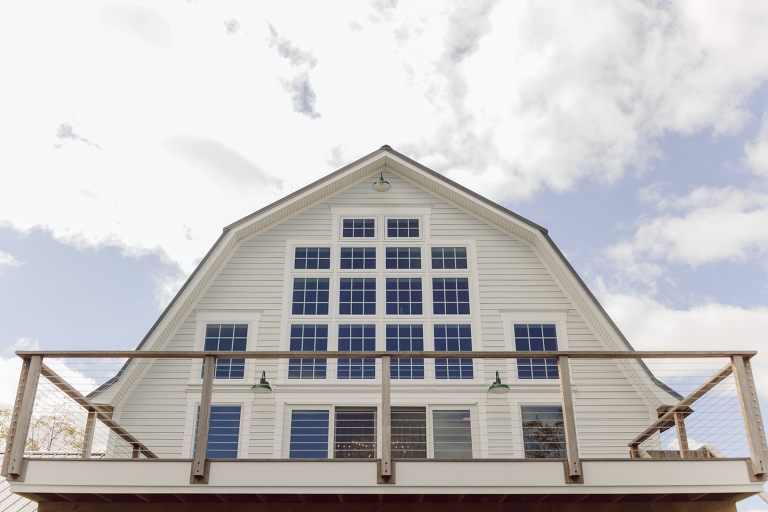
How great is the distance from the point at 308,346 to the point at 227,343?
1.45m

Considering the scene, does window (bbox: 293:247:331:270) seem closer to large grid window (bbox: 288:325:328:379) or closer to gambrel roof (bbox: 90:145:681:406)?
gambrel roof (bbox: 90:145:681:406)

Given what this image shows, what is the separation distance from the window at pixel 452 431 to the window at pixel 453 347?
0.66 metres

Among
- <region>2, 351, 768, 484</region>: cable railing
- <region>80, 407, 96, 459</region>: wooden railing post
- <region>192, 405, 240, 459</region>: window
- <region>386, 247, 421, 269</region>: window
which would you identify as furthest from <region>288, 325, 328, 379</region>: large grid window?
<region>80, 407, 96, 459</region>: wooden railing post

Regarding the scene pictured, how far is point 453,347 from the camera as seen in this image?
11.0 metres

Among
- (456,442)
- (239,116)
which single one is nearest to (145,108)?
(239,116)

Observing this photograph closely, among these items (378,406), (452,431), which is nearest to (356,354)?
(378,406)

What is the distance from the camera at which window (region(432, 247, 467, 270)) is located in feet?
38.3

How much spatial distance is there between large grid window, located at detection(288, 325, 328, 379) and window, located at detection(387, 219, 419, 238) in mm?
2269

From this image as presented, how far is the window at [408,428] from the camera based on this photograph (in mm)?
10430

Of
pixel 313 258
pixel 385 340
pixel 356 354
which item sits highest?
pixel 313 258

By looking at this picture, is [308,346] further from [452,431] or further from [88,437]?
[88,437]

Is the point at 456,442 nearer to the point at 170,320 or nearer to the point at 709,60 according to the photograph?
the point at 170,320

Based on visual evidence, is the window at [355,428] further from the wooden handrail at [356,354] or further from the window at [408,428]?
the wooden handrail at [356,354]

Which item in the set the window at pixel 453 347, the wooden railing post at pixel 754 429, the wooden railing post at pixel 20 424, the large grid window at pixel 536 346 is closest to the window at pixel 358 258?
the window at pixel 453 347
